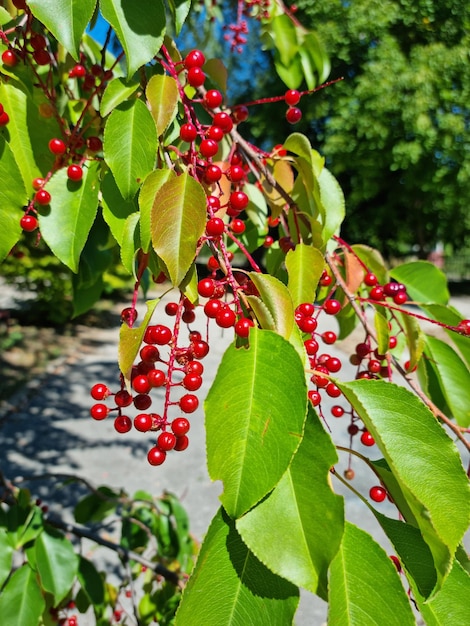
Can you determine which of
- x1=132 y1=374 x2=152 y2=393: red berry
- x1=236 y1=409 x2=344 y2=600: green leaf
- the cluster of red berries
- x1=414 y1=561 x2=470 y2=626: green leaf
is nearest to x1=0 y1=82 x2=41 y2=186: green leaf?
the cluster of red berries

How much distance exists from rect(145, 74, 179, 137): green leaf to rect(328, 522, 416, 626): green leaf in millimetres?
544

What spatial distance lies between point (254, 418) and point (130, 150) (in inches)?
15.3

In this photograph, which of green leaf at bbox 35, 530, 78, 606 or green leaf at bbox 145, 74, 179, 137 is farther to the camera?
green leaf at bbox 35, 530, 78, 606

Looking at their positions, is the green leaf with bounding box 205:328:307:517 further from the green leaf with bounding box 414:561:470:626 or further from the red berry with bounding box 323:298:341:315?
the red berry with bounding box 323:298:341:315

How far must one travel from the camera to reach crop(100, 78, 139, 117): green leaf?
0.69m

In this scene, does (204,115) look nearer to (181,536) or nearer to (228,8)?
(181,536)

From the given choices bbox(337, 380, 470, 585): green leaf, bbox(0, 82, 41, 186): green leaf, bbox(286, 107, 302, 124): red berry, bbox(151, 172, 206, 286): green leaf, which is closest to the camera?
bbox(337, 380, 470, 585): green leaf

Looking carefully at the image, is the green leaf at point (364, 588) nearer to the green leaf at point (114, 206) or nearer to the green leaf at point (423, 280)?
the green leaf at point (114, 206)

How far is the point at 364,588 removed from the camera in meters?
0.51

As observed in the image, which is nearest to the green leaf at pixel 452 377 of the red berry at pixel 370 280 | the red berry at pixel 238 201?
the red berry at pixel 370 280

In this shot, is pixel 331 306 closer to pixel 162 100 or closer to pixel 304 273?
pixel 304 273

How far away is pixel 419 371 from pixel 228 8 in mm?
2684

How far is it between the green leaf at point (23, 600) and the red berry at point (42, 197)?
877 millimetres

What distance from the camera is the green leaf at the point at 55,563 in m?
1.17
